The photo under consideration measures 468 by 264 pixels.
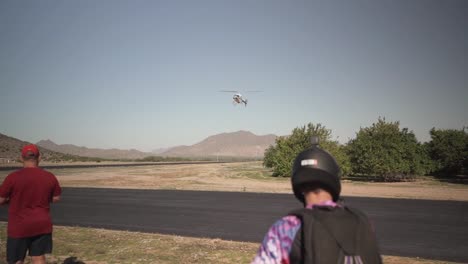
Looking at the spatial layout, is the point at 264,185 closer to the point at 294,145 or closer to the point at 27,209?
the point at 294,145

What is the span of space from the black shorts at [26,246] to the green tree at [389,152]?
3146 cm

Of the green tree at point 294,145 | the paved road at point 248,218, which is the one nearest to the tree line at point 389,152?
the green tree at point 294,145

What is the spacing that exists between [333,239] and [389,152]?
1331 inches

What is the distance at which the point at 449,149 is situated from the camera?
36562mm

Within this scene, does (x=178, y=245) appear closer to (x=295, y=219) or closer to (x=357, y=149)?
(x=295, y=219)

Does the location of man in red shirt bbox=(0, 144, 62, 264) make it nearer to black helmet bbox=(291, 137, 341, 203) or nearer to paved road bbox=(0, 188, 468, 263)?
black helmet bbox=(291, 137, 341, 203)

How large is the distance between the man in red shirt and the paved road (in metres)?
6.03

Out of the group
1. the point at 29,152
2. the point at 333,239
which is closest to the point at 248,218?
the point at 29,152

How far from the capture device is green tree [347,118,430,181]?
32.3 m

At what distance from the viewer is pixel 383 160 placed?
32250 millimetres

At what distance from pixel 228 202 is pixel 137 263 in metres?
10.5

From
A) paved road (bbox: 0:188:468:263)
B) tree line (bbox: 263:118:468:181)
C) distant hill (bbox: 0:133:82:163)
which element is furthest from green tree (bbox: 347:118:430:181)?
distant hill (bbox: 0:133:82:163)

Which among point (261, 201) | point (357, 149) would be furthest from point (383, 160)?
point (261, 201)

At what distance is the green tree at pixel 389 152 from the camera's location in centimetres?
3234
